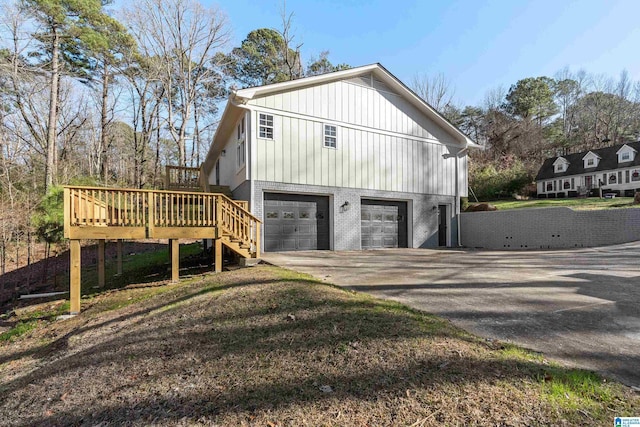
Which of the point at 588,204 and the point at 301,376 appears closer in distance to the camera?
the point at 301,376

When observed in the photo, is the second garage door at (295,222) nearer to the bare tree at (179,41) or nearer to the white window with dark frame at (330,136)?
the white window with dark frame at (330,136)

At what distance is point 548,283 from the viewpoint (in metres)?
5.39

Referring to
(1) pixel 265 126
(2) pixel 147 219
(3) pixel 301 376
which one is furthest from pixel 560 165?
(3) pixel 301 376

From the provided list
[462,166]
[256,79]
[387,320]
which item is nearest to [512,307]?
[387,320]

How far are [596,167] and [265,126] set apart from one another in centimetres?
3122

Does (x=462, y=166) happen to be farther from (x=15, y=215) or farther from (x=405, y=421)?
(x=15, y=215)

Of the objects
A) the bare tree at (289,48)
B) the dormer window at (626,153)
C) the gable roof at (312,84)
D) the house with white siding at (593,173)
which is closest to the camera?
the gable roof at (312,84)

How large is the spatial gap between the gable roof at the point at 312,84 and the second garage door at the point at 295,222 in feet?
11.3

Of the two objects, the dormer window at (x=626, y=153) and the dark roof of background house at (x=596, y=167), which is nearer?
the dormer window at (x=626, y=153)

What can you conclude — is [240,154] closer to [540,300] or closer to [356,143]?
[356,143]

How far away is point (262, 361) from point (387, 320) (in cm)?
143

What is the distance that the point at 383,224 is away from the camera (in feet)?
44.3

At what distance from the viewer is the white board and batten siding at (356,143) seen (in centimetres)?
1095

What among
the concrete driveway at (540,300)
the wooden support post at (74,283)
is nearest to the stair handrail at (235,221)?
the concrete driveway at (540,300)
